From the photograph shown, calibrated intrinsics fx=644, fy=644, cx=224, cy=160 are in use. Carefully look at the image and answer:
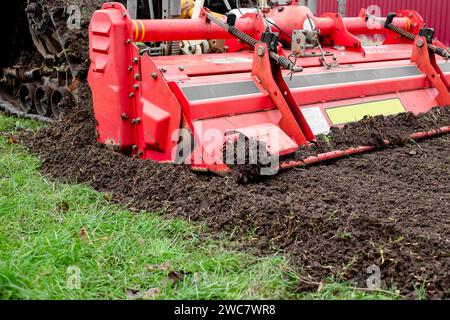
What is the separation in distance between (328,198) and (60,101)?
3.18 meters

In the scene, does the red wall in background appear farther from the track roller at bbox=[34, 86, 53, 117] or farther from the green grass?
the green grass

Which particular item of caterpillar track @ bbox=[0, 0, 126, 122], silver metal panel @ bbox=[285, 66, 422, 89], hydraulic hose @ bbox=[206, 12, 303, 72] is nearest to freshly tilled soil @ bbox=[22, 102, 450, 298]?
silver metal panel @ bbox=[285, 66, 422, 89]

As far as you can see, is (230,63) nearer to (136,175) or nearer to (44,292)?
(136,175)

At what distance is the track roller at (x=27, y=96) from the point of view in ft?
20.9

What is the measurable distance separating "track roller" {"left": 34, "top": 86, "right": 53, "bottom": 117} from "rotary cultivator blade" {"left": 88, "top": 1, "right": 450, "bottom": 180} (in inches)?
62.7

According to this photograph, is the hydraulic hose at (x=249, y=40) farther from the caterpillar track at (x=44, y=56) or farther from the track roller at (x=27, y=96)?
the track roller at (x=27, y=96)

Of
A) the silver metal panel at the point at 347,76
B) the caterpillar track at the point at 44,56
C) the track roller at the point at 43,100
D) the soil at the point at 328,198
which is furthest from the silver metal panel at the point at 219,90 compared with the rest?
the track roller at the point at 43,100

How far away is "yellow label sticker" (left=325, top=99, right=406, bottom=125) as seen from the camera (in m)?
4.84

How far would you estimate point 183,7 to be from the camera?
598cm

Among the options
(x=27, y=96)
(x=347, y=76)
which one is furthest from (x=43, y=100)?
(x=347, y=76)

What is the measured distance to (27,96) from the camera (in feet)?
21.4

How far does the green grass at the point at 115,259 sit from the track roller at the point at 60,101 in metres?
1.97

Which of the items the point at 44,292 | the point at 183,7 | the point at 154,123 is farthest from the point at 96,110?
the point at 44,292

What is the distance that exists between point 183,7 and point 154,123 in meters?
2.19
